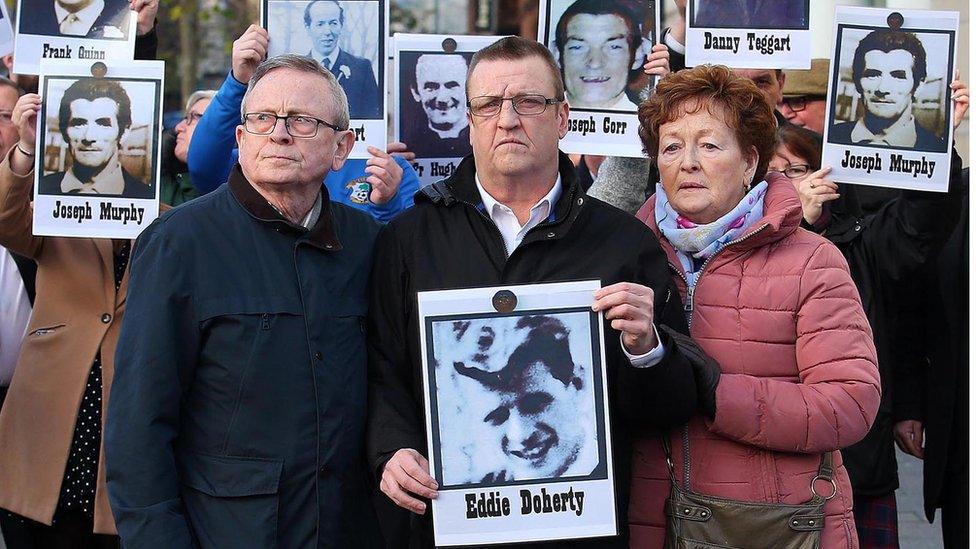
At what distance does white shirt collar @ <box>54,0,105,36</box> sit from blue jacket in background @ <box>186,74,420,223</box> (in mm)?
678

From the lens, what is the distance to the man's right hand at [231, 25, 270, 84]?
4.09 metres

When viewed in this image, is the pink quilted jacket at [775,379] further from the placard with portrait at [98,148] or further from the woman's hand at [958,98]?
the placard with portrait at [98,148]

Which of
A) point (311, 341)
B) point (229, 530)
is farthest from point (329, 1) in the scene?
point (229, 530)

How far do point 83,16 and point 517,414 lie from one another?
96.6 inches

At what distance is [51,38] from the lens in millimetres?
4547

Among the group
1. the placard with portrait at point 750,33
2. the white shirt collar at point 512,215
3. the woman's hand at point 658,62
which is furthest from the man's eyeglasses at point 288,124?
the placard with portrait at point 750,33

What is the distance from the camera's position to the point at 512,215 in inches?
130

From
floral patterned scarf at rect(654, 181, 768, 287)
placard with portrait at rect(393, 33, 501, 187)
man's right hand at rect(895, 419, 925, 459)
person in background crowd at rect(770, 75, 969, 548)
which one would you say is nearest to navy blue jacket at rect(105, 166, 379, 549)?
floral patterned scarf at rect(654, 181, 768, 287)

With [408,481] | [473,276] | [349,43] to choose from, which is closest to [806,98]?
[349,43]

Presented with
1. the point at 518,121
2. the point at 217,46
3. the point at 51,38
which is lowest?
the point at 518,121

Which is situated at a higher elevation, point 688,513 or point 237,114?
point 237,114

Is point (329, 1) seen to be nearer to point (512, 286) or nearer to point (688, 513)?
point (512, 286)

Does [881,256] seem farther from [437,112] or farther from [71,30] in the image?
[71,30]

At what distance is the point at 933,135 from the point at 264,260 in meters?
2.62
